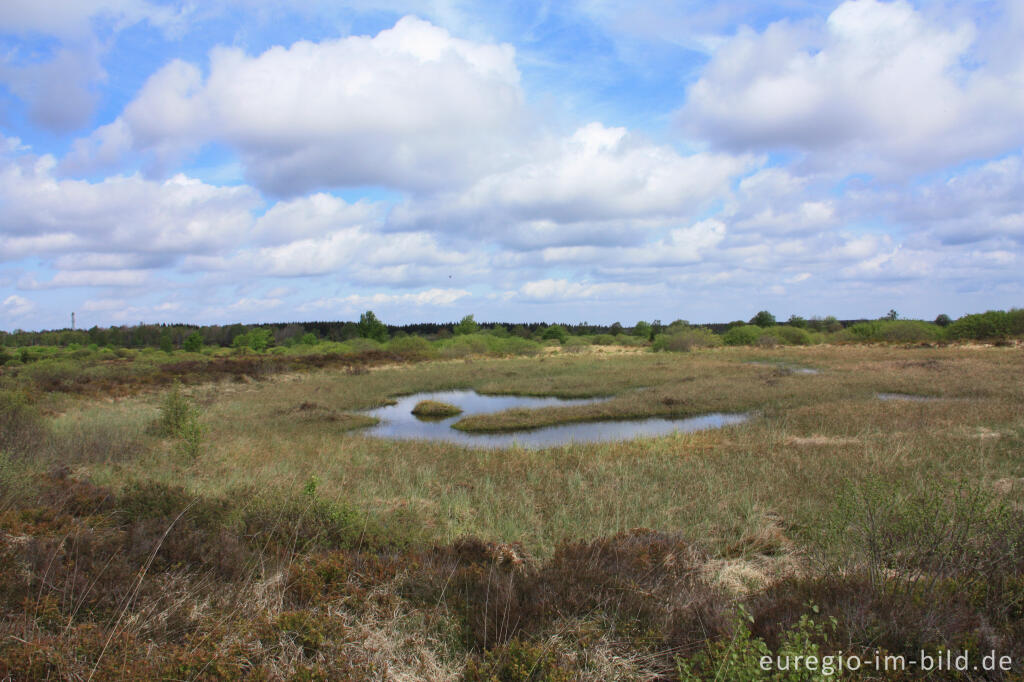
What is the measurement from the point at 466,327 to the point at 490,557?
285 ft

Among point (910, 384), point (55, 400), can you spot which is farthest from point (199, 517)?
point (910, 384)

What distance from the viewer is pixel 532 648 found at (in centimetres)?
359

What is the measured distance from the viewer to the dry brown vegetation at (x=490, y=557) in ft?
11.8

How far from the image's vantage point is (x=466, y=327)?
92.0 meters

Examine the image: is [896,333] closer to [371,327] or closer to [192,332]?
[371,327]

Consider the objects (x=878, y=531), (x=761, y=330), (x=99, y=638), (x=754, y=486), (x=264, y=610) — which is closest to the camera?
(x=99, y=638)

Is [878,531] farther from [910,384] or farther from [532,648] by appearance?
[910,384]

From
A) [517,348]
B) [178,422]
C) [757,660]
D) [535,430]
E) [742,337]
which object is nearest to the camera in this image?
[757,660]

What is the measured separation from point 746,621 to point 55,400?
2574 cm

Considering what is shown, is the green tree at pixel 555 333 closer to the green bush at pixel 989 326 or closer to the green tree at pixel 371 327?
the green tree at pixel 371 327

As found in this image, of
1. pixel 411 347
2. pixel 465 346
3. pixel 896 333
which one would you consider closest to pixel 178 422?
pixel 411 347

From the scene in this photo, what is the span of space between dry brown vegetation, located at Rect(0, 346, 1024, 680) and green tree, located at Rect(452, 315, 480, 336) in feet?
256

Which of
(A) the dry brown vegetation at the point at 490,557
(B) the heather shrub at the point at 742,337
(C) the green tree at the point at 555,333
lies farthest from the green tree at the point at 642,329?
(A) the dry brown vegetation at the point at 490,557

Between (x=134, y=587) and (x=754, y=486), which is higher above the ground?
(x=134, y=587)
